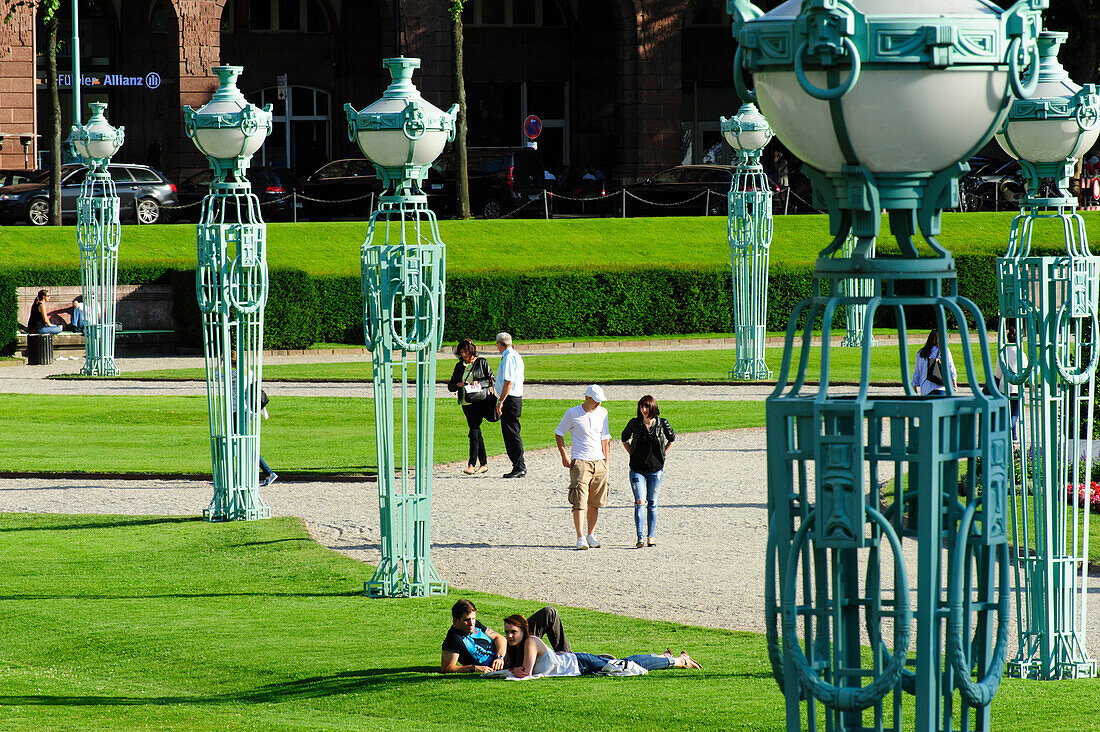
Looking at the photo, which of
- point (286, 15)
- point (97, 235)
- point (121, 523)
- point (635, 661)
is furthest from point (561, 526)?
point (286, 15)

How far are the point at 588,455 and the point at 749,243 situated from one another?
12.7m

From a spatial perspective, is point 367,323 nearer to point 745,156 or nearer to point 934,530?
point 934,530

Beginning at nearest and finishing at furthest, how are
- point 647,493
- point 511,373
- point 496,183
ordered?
point 647,493
point 511,373
point 496,183

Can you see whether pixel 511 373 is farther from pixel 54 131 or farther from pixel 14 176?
pixel 14 176

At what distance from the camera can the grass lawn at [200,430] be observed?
59.9ft

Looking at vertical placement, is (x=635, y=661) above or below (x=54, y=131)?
below

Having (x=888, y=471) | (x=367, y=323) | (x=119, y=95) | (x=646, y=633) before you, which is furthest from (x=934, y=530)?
(x=119, y=95)

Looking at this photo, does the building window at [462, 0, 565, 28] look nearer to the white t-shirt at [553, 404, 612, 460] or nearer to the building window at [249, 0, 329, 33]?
the building window at [249, 0, 329, 33]

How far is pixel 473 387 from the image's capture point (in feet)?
55.6

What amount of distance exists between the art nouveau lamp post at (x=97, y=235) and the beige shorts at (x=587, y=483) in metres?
15.1

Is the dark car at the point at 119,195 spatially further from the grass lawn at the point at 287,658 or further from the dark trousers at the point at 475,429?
the grass lawn at the point at 287,658

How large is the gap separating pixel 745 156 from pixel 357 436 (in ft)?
28.9

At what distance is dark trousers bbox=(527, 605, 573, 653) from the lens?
9.66 meters

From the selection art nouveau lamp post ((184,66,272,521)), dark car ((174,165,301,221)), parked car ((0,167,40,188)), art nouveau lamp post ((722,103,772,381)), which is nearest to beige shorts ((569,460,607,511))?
art nouveau lamp post ((184,66,272,521))
